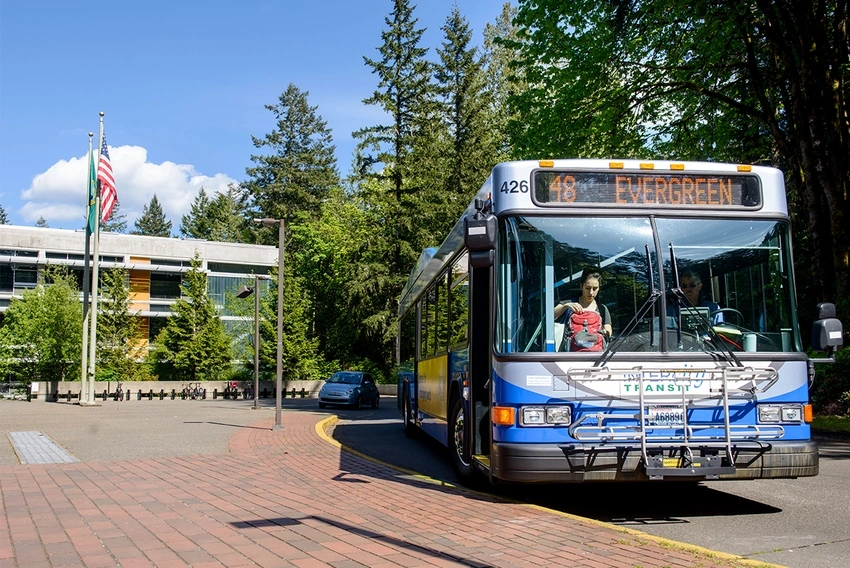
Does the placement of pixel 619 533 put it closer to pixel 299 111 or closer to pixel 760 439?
pixel 760 439

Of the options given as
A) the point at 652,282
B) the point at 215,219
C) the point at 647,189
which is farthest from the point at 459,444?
the point at 215,219

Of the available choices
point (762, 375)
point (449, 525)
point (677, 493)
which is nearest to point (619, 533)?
point (449, 525)

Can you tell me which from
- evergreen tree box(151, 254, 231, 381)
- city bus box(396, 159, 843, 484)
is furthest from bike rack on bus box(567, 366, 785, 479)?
evergreen tree box(151, 254, 231, 381)

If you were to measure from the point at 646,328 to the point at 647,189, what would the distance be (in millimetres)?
1420

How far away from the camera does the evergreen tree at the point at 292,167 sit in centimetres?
7538

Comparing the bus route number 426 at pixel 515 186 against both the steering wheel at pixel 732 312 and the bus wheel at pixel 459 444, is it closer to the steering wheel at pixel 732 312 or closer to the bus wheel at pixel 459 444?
the steering wheel at pixel 732 312

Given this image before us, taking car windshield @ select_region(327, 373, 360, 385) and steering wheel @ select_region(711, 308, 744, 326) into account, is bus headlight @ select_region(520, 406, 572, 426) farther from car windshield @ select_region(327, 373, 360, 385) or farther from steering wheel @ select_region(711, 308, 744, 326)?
car windshield @ select_region(327, 373, 360, 385)

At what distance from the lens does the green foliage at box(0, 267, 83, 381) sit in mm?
50594

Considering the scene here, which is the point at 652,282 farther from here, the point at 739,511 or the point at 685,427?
the point at 739,511

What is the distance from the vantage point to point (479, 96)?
52.1 meters

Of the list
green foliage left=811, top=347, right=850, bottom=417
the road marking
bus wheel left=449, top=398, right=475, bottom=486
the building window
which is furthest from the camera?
the building window

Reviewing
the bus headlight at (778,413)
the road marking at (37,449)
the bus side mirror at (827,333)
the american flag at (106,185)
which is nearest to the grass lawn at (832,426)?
the bus headlight at (778,413)

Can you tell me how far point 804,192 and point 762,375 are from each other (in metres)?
16.7

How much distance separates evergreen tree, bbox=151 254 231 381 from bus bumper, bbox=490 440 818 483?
5033cm
